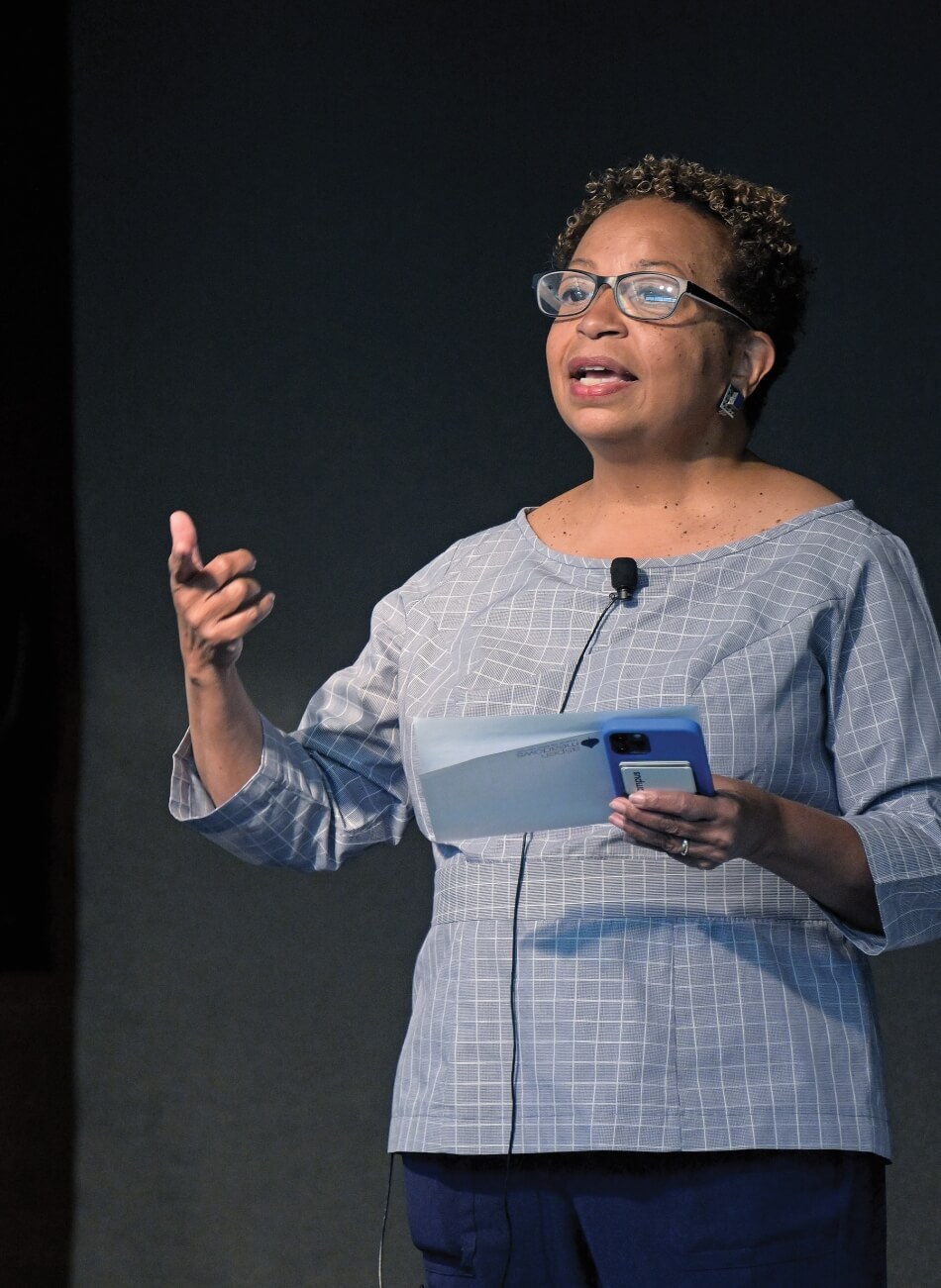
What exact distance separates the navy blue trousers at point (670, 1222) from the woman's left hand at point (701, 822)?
9.9 inches

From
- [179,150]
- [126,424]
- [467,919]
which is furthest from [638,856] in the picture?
[179,150]

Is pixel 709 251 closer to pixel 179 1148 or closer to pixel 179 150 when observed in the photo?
pixel 179 150

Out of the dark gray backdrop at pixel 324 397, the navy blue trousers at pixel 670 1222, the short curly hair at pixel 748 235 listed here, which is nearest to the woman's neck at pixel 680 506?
the short curly hair at pixel 748 235

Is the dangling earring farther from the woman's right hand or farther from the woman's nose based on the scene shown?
the woman's right hand

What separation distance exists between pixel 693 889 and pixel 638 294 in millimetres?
560

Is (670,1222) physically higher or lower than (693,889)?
lower

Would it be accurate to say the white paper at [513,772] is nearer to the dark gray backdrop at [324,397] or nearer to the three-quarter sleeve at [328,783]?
the three-quarter sleeve at [328,783]

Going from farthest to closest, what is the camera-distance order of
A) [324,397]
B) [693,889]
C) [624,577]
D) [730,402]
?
[324,397], [730,402], [624,577], [693,889]

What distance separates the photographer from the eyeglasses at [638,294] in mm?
1544

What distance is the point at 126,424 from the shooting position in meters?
3.07

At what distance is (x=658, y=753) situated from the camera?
1.19 metres

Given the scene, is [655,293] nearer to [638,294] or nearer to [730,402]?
[638,294]

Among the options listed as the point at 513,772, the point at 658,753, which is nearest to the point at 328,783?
the point at 513,772

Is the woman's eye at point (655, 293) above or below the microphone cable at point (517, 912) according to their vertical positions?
above
